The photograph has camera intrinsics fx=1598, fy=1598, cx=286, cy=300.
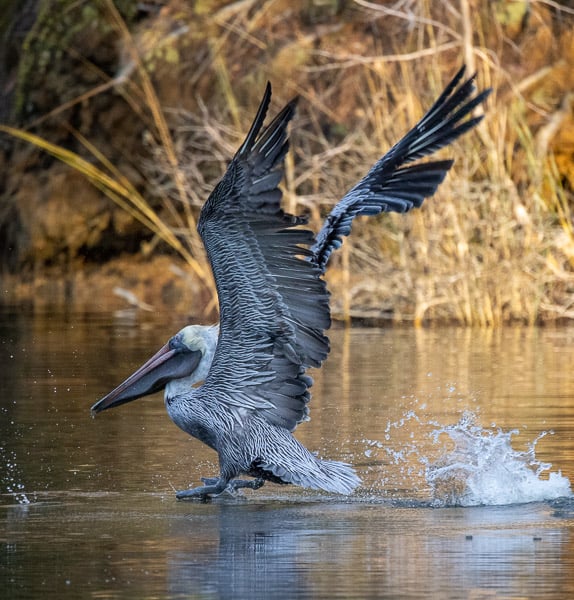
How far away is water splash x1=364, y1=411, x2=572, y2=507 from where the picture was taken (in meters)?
7.53

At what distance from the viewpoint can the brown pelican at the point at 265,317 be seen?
7.33 meters

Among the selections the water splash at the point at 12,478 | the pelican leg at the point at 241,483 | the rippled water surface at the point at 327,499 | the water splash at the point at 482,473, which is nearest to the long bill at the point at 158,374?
the rippled water surface at the point at 327,499

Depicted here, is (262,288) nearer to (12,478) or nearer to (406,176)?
(406,176)

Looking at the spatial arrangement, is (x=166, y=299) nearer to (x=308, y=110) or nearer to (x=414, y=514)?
(x=308, y=110)

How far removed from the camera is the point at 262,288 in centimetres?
761

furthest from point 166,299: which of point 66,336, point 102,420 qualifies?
point 102,420

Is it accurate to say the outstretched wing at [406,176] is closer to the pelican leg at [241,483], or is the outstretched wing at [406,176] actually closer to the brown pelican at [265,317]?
the brown pelican at [265,317]

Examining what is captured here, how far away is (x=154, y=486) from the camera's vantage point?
796 centimetres

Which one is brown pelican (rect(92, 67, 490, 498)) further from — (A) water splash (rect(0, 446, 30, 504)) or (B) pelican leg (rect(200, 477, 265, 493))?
(A) water splash (rect(0, 446, 30, 504))

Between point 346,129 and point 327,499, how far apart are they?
1260 centimetres

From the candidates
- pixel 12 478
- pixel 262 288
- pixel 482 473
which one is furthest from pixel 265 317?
pixel 12 478

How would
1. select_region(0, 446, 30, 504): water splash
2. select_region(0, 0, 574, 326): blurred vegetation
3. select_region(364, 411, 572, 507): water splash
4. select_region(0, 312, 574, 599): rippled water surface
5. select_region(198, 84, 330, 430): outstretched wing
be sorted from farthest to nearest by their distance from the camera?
select_region(0, 0, 574, 326): blurred vegetation, select_region(0, 446, 30, 504): water splash, select_region(364, 411, 572, 507): water splash, select_region(198, 84, 330, 430): outstretched wing, select_region(0, 312, 574, 599): rippled water surface

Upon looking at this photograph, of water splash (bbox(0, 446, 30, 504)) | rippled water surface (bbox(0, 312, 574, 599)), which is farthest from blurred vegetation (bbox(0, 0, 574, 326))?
water splash (bbox(0, 446, 30, 504))

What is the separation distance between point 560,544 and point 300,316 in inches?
77.2
